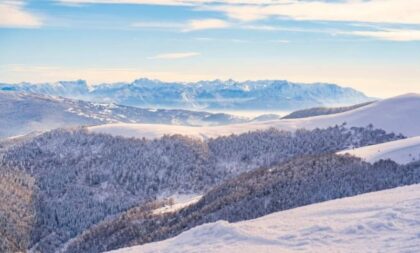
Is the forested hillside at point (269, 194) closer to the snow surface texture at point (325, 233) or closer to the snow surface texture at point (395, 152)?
the snow surface texture at point (395, 152)

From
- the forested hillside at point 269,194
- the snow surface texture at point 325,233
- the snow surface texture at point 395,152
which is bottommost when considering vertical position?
the forested hillside at point 269,194

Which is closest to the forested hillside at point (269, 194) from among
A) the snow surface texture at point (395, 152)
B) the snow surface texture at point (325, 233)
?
the snow surface texture at point (395, 152)

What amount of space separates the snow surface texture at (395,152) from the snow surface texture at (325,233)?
109 meters

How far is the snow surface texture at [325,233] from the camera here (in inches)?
1989

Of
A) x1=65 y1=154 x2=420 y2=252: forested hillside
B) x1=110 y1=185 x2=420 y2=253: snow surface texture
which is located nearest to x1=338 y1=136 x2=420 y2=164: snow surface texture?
x1=65 y1=154 x2=420 y2=252: forested hillside

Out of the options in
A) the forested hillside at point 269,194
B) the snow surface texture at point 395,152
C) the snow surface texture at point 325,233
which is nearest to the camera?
the snow surface texture at point 325,233

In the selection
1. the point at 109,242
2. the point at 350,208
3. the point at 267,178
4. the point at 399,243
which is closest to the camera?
the point at 399,243

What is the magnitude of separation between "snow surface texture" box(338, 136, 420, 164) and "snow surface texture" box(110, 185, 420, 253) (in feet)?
359

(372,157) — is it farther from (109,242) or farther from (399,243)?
(399,243)

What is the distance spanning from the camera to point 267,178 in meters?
186

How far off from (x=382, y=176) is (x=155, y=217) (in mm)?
74933

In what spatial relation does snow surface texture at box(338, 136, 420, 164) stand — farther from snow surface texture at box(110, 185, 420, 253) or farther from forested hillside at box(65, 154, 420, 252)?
snow surface texture at box(110, 185, 420, 253)

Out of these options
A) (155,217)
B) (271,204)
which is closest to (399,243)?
(271,204)

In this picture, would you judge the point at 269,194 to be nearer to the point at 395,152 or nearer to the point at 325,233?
the point at 395,152
